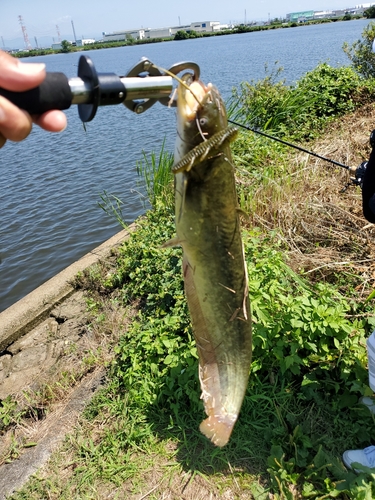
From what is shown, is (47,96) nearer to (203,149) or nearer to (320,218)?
(203,149)

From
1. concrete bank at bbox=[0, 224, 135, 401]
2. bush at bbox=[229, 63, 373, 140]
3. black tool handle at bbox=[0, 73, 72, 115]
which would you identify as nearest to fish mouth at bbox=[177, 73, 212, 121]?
black tool handle at bbox=[0, 73, 72, 115]

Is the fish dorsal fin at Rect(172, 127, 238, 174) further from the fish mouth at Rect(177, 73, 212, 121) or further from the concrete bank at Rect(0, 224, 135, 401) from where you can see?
the concrete bank at Rect(0, 224, 135, 401)

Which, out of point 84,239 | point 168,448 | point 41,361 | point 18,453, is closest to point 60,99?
point 168,448

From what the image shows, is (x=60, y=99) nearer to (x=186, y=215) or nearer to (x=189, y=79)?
(x=189, y=79)

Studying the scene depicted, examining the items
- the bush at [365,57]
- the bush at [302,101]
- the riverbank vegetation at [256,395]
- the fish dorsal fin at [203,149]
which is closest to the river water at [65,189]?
the bush at [365,57]

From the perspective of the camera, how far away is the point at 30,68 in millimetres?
1381

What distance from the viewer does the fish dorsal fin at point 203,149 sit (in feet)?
4.72

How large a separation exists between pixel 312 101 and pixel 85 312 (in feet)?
24.9

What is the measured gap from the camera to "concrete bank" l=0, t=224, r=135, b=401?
4.50 m

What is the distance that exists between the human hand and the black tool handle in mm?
28

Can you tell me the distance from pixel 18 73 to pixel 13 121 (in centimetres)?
15

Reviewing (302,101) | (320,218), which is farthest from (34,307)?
(302,101)

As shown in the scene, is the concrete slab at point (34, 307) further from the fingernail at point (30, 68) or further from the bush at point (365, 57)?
the bush at point (365, 57)

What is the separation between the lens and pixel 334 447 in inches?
114
